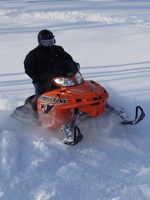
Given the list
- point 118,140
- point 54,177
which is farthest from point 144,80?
point 54,177

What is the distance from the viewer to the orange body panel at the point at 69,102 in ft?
13.4

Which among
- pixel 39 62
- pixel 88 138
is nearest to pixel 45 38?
pixel 39 62

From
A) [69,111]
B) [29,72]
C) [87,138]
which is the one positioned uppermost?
[29,72]

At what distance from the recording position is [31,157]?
4000 mm

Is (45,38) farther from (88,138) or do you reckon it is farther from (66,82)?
(88,138)

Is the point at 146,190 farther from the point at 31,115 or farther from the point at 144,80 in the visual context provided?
the point at 144,80

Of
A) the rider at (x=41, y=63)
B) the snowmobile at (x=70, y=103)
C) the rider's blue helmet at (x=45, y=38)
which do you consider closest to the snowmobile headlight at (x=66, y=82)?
the snowmobile at (x=70, y=103)

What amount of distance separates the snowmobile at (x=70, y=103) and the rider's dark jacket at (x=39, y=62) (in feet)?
0.90

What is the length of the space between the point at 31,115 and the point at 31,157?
1.12 m

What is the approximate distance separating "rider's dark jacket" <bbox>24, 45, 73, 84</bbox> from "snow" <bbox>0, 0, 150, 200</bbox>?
0.79 m

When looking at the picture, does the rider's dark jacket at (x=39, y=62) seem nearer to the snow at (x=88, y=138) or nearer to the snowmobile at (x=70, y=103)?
the snowmobile at (x=70, y=103)

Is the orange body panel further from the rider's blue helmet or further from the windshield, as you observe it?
the rider's blue helmet

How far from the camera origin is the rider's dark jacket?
4609 millimetres

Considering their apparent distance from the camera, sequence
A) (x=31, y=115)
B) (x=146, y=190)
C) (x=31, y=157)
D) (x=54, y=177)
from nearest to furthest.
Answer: (x=146, y=190)
(x=54, y=177)
(x=31, y=157)
(x=31, y=115)
